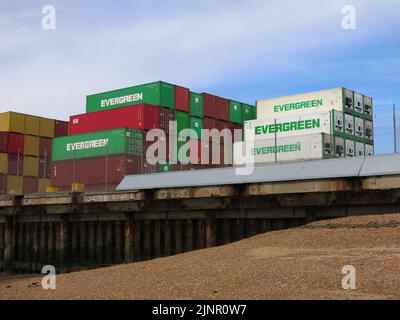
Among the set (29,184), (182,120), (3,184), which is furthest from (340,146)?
(29,184)

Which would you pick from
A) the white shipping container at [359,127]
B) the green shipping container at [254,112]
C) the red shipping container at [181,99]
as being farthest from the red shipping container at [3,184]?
the white shipping container at [359,127]

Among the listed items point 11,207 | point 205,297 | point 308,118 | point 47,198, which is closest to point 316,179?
point 205,297

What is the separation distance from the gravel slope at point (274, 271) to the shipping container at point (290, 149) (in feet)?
61.1

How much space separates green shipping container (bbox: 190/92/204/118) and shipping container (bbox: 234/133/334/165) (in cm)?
771

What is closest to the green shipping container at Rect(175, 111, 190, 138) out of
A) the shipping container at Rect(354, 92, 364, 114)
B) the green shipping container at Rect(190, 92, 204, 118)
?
the green shipping container at Rect(190, 92, 204, 118)

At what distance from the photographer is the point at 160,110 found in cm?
4203

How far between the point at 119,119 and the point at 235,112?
41.5 ft

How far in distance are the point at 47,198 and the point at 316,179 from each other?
15.9m

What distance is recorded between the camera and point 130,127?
134ft

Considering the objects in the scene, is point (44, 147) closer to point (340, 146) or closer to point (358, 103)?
point (340, 146)

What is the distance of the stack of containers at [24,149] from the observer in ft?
161

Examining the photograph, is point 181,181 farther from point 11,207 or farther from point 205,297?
point 11,207

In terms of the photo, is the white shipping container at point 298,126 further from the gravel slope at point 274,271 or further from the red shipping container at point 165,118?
the gravel slope at point 274,271
